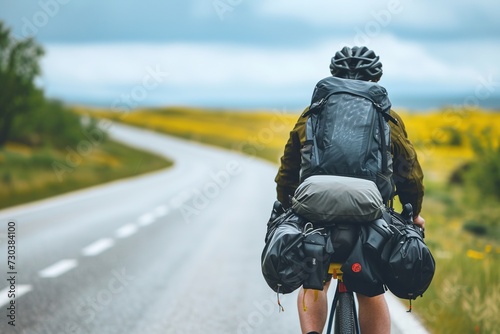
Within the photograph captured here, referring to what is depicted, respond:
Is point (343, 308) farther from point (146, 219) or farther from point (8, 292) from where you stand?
point (146, 219)

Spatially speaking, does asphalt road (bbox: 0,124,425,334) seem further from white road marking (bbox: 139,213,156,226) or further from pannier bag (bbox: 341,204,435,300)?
pannier bag (bbox: 341,204,435,300)

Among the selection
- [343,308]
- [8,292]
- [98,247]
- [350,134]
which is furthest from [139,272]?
[350,134]

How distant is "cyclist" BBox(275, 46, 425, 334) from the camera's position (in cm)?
432

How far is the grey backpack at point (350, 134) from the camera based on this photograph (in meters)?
4.14

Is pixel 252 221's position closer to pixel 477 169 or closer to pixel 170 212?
pixel 170 212

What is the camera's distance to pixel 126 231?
14047 millimetres

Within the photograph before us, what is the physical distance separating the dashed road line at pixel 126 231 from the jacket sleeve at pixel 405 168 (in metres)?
9.14

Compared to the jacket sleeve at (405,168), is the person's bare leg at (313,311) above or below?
below

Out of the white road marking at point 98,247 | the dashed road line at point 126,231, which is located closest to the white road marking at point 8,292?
the white road marking at point 98,247

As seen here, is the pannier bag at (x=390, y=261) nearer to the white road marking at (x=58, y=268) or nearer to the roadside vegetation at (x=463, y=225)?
the roadside vegetation at (x=463, y=225)

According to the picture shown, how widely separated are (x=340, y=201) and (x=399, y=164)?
63cm

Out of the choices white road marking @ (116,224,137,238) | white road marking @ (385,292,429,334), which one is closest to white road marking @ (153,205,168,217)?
white road marking @ (116,224,137,238)

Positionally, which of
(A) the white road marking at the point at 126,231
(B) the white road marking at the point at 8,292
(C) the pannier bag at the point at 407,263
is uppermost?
(C) the pannier bag at the point at 407,263

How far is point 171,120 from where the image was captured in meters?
125
